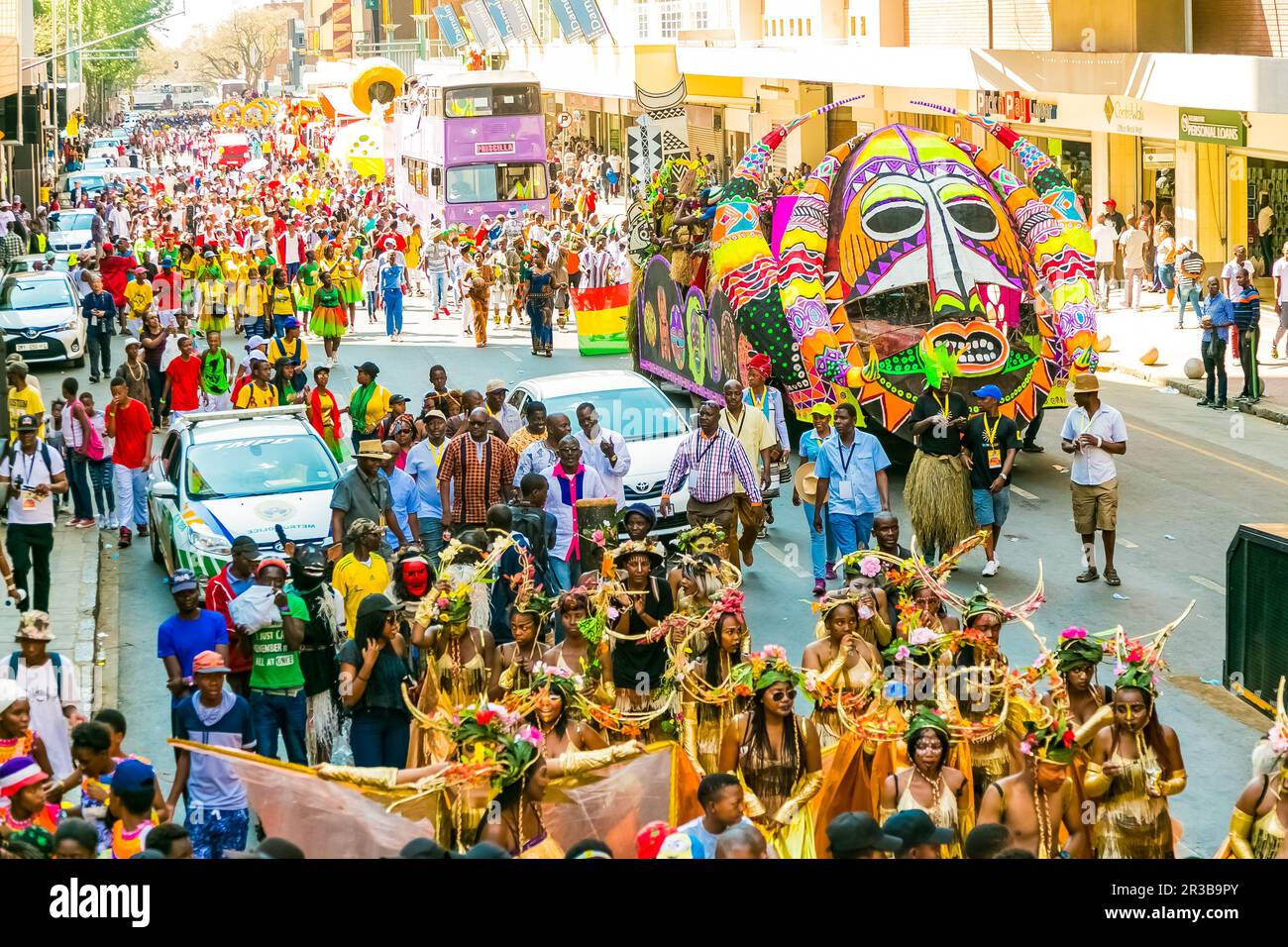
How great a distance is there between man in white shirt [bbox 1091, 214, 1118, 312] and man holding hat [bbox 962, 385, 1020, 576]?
1836cm

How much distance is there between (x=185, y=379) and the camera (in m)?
20.3

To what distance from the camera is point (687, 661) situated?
31.7 ft

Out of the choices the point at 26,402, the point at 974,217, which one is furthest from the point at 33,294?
the point at 974,217

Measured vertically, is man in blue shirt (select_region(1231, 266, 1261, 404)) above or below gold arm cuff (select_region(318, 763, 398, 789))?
above

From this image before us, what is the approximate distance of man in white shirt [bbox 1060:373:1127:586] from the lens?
1532 cm

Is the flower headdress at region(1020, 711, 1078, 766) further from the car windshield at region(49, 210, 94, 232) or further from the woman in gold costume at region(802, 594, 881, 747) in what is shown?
the car windshield at region(49, 210, 94, 232)

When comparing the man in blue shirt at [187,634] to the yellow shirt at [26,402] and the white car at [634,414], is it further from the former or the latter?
the yellow shirt at [26,402]

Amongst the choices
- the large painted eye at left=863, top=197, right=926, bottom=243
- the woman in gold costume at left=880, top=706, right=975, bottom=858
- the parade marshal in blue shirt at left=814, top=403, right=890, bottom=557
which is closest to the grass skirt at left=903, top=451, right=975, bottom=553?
the parade marshal in blue shirt at left=814, top=403, right=890, bottom=557

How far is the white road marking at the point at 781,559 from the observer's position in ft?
53.1

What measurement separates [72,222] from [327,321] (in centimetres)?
2164

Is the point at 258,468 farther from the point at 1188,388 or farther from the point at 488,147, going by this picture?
the point at 488,147

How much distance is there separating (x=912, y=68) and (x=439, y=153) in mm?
11149
